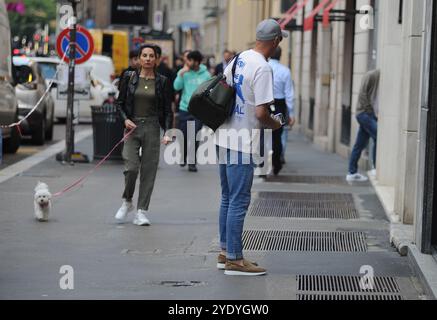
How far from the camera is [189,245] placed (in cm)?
1027

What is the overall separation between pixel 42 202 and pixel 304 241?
8.67 feet

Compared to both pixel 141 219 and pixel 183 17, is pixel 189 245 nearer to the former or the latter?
pixel 141 219

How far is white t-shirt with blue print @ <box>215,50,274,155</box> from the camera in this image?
8508 millimetres

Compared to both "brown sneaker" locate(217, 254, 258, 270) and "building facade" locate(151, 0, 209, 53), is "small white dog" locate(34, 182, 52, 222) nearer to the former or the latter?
"brown sneaker" locate(217, 254, 258, 270)

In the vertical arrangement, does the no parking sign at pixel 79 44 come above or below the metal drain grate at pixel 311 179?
above

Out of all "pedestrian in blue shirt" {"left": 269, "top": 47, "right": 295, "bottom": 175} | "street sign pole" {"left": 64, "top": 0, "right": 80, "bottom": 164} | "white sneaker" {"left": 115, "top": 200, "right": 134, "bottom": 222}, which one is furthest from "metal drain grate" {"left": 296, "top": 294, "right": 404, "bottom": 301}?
"street sign pole" {"left": 64, "top": 0, "right": 80, "bottom": 164}

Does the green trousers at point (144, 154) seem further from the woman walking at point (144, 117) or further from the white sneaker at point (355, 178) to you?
the white sneaker at point (355, 178)

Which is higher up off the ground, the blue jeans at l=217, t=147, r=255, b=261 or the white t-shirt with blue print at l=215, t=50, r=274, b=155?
the white t-shirt with blue print at l=215, t=50, r=274, b=155

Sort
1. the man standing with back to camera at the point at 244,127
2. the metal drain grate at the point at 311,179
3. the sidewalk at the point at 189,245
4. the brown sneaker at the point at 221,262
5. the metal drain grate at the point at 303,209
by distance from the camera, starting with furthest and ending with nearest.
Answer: the metal drain grate at the point at 311,179 → the metal drain grate at the point at 303,209 → the brown sneaker at the point at 221,262 → the man standing with back to camera at the point at 244,127 → the sidewalk at the point at 189,245

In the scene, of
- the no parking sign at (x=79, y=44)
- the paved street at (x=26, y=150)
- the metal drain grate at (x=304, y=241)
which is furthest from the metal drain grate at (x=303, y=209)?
the no parking sign at (x=79, y=44)

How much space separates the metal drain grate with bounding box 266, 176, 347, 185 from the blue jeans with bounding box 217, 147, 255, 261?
772cm

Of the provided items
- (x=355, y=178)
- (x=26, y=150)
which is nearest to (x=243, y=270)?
(x=355, y=178)

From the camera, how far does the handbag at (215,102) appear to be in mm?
8555
